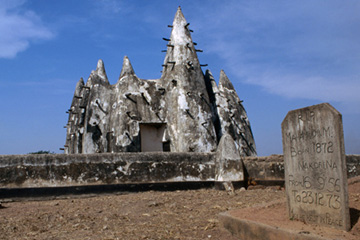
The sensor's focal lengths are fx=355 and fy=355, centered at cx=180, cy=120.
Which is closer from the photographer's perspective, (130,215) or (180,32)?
(130,215)

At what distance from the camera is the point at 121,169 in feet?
23.9

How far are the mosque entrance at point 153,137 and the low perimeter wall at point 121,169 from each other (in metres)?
8.13

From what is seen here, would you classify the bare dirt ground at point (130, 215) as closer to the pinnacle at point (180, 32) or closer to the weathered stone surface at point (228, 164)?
the weathered stone surface at point (228, 164)

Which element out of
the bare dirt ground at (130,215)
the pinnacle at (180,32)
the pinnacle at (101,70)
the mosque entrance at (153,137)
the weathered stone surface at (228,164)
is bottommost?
the bare dirt ground at (130,215)

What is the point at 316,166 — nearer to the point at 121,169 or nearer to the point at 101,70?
the point at 121,169

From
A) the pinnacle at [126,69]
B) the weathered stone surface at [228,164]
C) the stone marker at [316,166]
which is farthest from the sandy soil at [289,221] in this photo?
the pinnacle at [126,69]

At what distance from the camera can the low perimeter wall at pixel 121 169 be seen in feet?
22.6

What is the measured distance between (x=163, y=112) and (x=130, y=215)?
11.0 meters

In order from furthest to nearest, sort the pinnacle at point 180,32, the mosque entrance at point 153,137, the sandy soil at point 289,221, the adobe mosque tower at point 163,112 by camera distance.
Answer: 1. the pinnacle at point 180,32
2. the mosque entrance at point 153,137
3. the adobe mosque tower at point 163,112
4. the sandy soil at point 289,221

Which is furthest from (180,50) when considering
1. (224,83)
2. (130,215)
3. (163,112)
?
(130,215)

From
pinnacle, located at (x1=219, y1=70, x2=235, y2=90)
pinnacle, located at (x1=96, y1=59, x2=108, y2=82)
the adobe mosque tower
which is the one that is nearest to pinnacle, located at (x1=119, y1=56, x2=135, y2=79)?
the adobe mosque tower

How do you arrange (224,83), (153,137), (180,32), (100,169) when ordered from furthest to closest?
(224,83) → (180,32) → (153,137) → (100,169)

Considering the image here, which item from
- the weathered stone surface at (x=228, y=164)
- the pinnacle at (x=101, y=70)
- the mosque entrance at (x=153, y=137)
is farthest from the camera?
the pinnacle at (x=101, y=70)

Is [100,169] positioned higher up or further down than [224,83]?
further down
